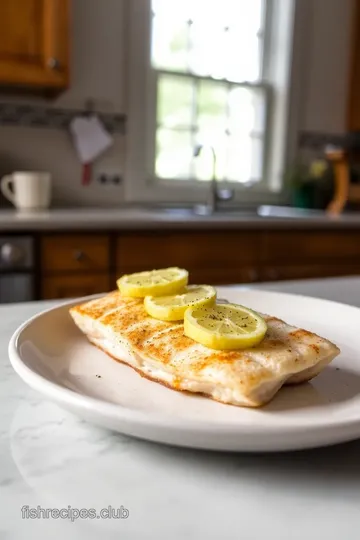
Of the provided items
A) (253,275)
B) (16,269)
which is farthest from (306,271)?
(16,269)

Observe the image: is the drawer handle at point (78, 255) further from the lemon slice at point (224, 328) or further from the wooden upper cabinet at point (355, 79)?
the wooden upper cabinet at point (355, 79)

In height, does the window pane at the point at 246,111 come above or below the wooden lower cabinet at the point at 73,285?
above

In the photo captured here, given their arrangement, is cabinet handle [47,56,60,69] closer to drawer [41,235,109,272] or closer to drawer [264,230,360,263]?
drawer [41,235,109,272]

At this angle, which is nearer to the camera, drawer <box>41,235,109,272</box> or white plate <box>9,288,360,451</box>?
white plate <box>9,288,360,451</box>

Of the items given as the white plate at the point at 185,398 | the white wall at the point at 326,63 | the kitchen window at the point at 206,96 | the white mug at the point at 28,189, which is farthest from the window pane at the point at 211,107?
the white plate at the point at 185,398

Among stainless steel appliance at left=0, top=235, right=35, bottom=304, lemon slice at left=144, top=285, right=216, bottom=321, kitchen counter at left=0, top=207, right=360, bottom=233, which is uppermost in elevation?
lemon slice at left=144, top=285, right=216, bottom=321

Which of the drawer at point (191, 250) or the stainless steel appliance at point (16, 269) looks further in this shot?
the drawer at point (191, 250)

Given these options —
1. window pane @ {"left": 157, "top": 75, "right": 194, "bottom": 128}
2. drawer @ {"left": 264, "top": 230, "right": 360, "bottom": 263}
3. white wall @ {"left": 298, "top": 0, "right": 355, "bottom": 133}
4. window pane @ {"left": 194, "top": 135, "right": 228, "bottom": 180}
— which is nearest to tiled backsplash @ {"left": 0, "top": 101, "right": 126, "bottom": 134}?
window pane @ {"left": 157, "top": 75, "right": 194, "bottom": 128}
